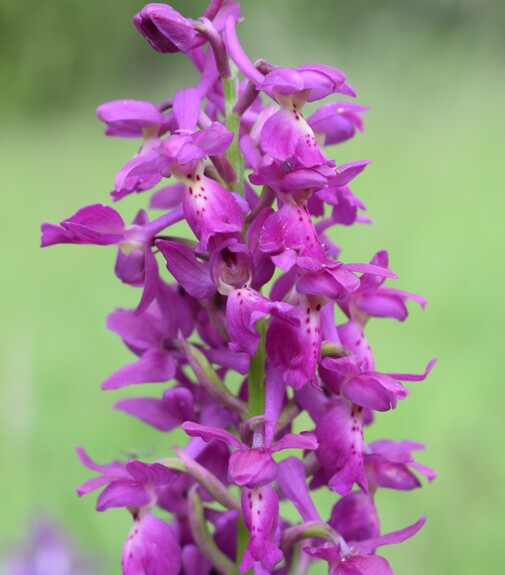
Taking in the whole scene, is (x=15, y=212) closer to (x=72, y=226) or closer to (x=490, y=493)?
(x=490, y=493)

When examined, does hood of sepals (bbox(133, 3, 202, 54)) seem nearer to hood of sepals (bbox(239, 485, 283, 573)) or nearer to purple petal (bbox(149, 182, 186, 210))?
purple petal (bbox(149, 182, 186, 210))

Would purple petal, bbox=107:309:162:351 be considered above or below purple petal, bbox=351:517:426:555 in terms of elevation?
above

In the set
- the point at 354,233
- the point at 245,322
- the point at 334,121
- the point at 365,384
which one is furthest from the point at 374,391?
the point at 354,233

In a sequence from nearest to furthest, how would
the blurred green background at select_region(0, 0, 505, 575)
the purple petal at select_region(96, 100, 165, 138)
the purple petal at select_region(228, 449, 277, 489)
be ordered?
the purple petal at select_region(228, 449, 277, 489) < the purple petal at select_region(96, 100, 165, 138) < the blurred green background at select_region(0, 0, 505, 575)

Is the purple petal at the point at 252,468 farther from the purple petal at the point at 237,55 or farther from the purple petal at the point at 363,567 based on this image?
the purple petal at the point at 237,55

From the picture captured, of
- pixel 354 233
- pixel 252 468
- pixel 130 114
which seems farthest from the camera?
pixel 354 233

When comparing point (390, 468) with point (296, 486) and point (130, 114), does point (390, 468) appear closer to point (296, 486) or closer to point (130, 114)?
point (296, 486)

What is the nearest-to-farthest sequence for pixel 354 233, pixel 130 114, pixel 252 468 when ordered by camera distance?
pixel 252 468 → pixel 130 114 → pixel 354 233

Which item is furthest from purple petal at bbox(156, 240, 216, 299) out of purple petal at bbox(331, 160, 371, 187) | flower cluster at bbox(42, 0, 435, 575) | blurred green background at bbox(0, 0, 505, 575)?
blurred green background at bbox(0, 0, 505, 575)
